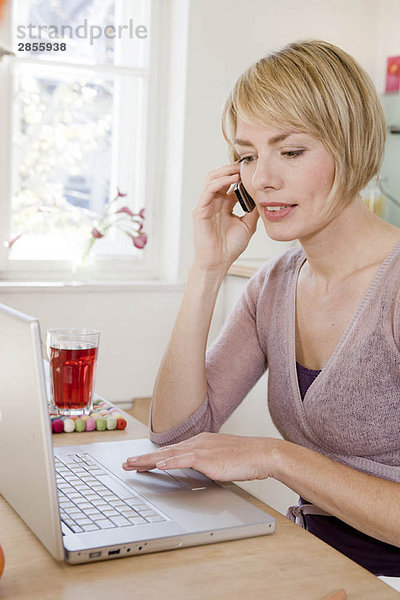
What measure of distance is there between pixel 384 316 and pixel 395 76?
192cm

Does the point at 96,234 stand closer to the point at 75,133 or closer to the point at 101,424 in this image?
the point at 75,133

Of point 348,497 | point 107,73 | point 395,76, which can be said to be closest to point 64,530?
point 348,497

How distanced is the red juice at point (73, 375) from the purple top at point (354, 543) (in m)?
0.36

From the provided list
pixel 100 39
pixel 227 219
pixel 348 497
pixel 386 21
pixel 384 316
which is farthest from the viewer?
pixel 386 21

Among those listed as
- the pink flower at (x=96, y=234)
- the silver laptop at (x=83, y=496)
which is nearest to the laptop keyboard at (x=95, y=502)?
the silver laptop at (x=83, y=496)

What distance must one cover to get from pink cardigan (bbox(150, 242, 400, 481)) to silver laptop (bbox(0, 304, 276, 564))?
25 cm

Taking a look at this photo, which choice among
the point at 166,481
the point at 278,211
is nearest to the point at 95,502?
the point at 166,481

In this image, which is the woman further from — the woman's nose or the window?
the window

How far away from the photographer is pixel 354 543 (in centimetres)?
127

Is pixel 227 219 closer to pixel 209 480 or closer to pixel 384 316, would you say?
pixel 384 316

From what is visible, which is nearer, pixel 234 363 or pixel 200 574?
pixel 200 574

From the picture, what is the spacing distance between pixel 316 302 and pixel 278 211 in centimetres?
21

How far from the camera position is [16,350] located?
79cm

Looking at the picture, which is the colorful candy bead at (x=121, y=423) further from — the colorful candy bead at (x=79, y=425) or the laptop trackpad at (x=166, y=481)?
the laptop trackpad at (x=166, y=481)
